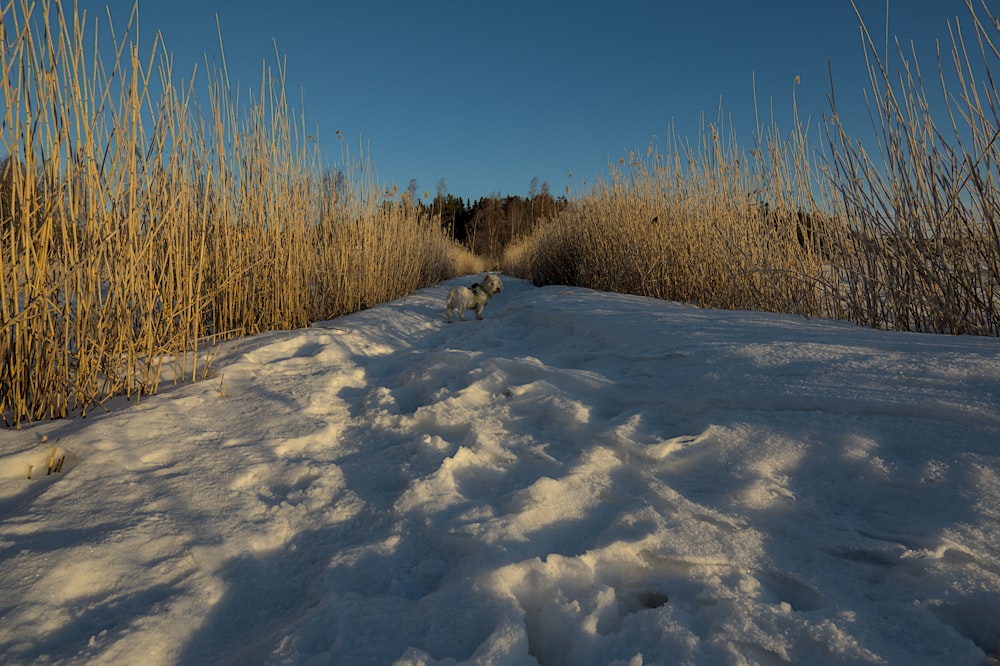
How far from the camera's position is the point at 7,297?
154 cm

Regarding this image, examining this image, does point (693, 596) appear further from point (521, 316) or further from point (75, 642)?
point (521, 316)

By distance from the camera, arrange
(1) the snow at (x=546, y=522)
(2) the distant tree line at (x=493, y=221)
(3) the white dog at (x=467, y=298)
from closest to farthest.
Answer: (1) the snow at (x=546, y=522)
(3) the white dog at (x=467, y=298)
(2) the distant tree line at (x=493, y=221)

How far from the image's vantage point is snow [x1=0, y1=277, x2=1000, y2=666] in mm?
770

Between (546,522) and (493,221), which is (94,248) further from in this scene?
(493,221)

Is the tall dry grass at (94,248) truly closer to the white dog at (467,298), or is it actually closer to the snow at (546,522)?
the snow at (546,522)

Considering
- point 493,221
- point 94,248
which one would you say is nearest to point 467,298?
point 94,248

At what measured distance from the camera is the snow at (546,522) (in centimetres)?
77

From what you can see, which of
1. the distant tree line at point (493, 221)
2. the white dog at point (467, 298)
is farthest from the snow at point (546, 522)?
the distant tree line at point (493, 221)

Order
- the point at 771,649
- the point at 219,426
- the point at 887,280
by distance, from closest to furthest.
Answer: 1. the point at 771,649
2. the point at 219,426
3. the point at 887,280

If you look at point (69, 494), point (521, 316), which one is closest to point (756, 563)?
point (69, 494)

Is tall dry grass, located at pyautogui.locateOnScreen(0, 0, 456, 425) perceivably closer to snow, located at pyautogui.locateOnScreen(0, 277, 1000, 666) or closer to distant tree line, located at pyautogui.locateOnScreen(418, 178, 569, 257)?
snow, located at pyautogui.locateOnScreen(0, 277, 1000, 666)

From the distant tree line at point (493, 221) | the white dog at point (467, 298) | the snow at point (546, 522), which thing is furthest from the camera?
the distant tree line at point (493, 221)

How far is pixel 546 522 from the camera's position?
107cm

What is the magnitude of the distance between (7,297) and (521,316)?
11.2ft
